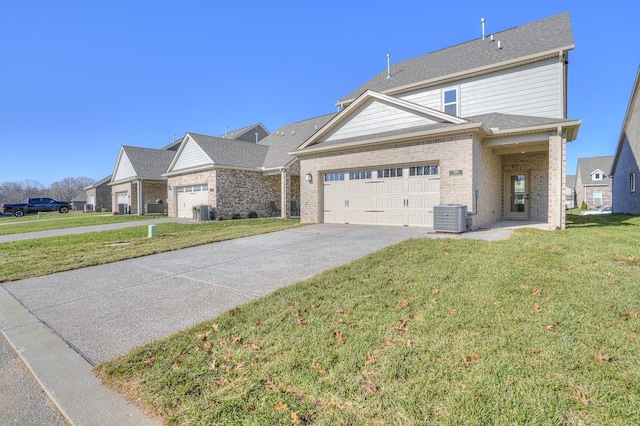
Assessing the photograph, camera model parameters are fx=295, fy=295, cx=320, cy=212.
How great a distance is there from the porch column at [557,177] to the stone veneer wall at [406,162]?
9.19 feet

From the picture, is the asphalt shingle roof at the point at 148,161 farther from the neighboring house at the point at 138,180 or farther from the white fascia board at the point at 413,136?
the white fascia board at the point at 413,136

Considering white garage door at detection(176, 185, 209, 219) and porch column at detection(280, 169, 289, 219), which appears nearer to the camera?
porch column at detection(280, 169, 289, 219)

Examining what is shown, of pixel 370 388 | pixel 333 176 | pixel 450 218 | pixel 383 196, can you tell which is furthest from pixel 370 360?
pixel 333 176

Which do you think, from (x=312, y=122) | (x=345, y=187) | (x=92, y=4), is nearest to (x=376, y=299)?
(x=345, y=187)

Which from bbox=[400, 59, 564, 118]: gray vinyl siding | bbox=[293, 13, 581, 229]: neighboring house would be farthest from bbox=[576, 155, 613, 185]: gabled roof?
bbox=[400, 59, 564, 118]: gray vinyl siding

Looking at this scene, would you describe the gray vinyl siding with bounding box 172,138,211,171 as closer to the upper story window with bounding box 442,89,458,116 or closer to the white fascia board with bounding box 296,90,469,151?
the white fascia board with bounding box 296,90,469,151

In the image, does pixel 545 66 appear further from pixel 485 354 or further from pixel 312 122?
pixel 312 122

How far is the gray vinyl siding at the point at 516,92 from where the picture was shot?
11.3m

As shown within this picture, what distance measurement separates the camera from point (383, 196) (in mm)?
11898

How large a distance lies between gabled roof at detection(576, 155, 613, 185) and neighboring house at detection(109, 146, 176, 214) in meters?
48.7

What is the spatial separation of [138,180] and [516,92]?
2753cm

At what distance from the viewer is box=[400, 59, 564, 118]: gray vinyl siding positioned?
11.3 meters

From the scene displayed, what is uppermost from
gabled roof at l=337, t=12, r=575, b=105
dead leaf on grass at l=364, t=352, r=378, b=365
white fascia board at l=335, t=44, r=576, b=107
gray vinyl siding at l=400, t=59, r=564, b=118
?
gabled roof at l=337, t=12, r=575, b=105

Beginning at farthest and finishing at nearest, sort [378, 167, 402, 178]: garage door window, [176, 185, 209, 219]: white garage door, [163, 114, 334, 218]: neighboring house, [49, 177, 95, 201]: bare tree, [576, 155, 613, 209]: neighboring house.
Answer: [49, 177, 95, 201]: bare tree < [576, 155, 613, 209]: neighboring house < [176, 185, 209, 219]: white garage door < [163, 114, 334, 218]: neighboring house < [378, 167, 402, 178]: garage door window
